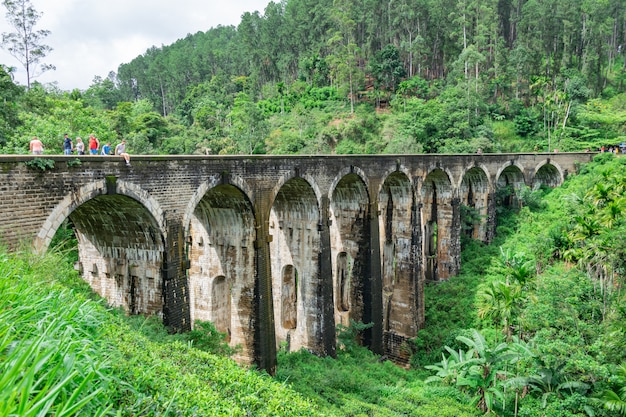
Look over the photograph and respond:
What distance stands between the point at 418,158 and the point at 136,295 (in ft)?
46.8

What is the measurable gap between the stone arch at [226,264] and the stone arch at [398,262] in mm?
9081

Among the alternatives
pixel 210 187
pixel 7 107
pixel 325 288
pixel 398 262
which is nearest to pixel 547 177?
pixel 398 262

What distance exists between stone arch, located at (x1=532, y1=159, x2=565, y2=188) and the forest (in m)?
4.89

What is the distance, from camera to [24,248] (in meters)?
8.19

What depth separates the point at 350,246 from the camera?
19.6 meters

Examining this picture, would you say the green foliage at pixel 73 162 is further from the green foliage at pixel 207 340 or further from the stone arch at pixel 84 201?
the green foliage at pixel 207 340

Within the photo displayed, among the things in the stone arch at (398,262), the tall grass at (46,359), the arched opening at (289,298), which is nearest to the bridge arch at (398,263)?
the stone arch at (398,262)

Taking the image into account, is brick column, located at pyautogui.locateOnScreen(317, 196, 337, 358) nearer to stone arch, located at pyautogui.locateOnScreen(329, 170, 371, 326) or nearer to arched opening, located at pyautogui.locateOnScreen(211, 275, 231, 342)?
stone arch, located at pyautogui.locateOnScreen(329, 170, 371, 326)

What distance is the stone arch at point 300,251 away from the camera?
1677 cm

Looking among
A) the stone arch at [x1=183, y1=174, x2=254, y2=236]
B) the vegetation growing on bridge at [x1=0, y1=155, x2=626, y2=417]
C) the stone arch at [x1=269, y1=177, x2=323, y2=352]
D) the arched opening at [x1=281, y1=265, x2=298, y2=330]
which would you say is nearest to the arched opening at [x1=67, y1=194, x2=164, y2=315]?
the vegetation growing on bridge at [x1=0, y1=155, x2=626, y2=417]

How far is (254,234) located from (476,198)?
19.0 meters

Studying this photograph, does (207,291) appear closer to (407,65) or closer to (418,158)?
(418,158)

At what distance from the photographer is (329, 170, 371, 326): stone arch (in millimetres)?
19031

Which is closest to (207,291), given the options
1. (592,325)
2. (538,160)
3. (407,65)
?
(592,325)
